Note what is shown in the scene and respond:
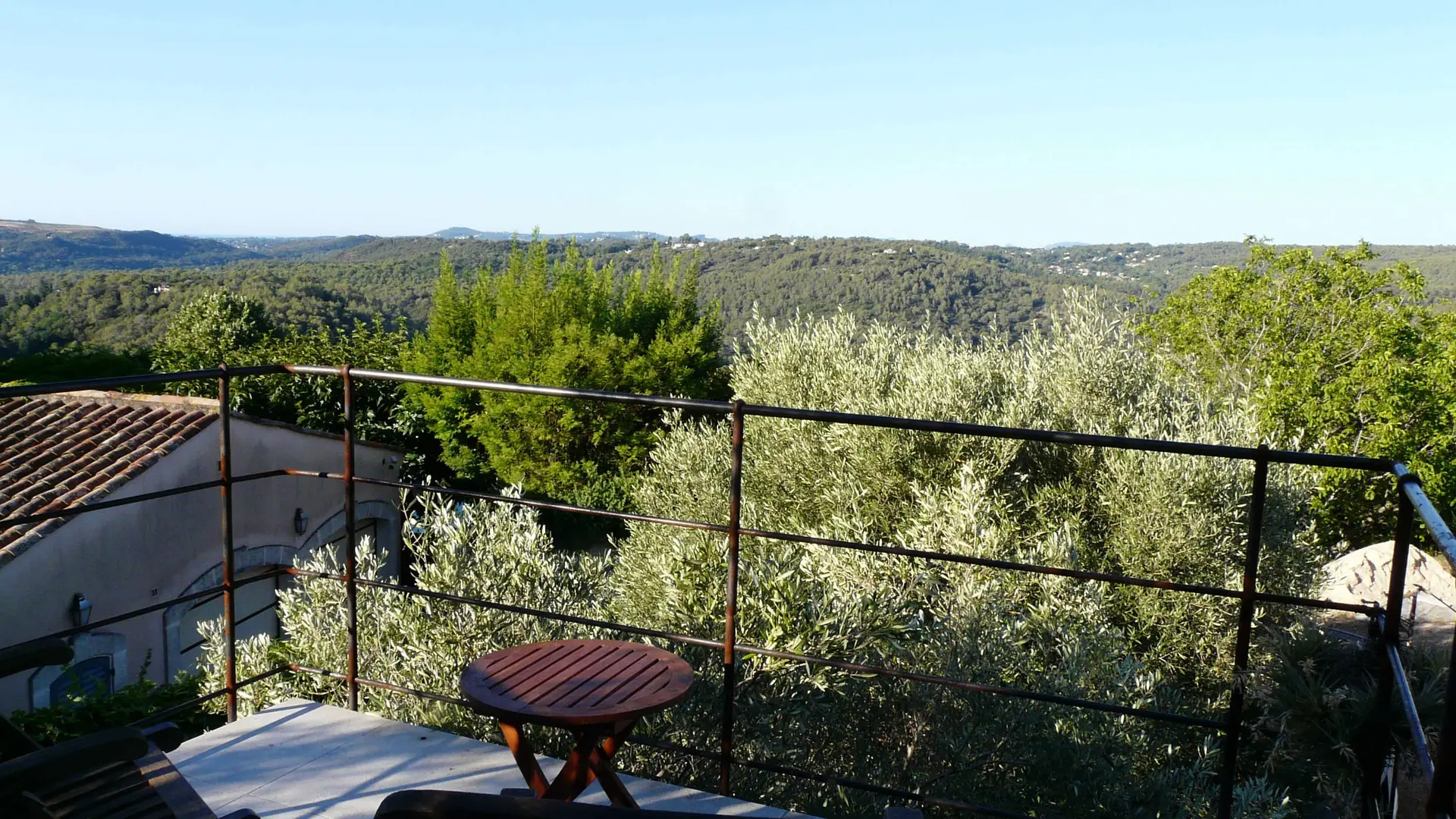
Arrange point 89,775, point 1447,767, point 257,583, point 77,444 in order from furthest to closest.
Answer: point 257,583 < point 77,444 < point 89,775 < point 1447,767

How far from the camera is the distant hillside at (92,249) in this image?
3225cm

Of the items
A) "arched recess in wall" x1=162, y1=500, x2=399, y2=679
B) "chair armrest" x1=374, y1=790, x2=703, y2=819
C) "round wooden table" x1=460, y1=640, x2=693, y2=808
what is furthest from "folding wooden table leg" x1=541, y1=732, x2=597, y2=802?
"arched recess in wall" x1=162, y1=500, x2=399, y2=679

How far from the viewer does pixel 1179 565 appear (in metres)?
8.58

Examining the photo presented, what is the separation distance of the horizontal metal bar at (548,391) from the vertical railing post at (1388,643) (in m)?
1.37

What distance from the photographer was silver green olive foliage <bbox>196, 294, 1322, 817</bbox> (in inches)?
233

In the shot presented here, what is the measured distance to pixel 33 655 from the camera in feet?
5.89

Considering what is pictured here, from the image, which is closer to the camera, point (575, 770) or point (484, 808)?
point (484, 808)

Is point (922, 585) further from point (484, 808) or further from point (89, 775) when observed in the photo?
point (484, 808)

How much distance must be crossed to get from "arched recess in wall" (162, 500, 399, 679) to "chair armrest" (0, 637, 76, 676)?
8.71m

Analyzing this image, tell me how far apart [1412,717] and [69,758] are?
1.93 m

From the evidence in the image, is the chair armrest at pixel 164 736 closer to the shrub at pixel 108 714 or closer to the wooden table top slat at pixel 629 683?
the wooden table top slat at pixel 629 683

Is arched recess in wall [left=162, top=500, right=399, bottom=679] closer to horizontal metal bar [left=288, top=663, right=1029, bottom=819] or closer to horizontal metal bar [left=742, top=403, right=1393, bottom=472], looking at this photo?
horizontal metal bar [left=288, top=663, right=1029, bottom=819]

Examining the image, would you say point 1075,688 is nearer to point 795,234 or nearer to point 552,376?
point 552,376

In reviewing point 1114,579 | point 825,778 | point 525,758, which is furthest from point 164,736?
point 1114,579
